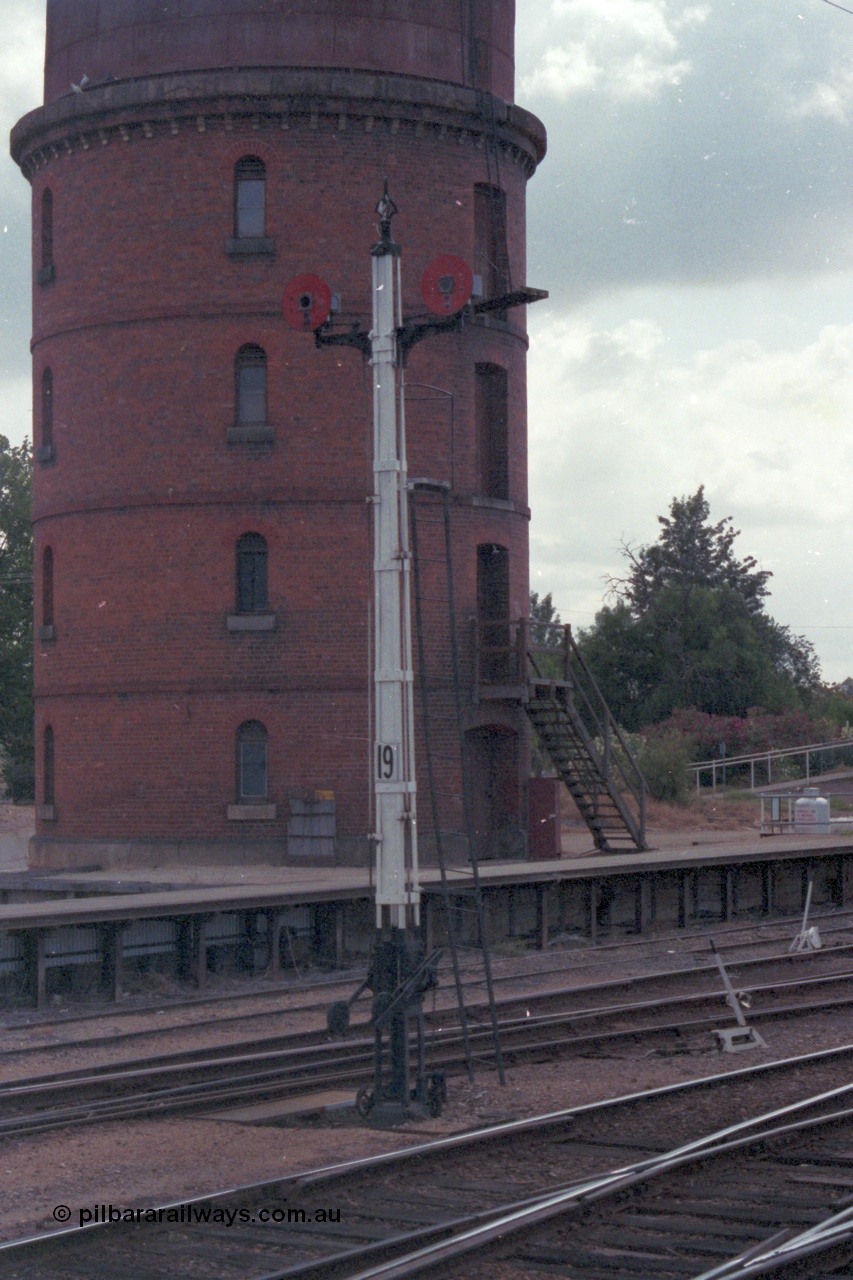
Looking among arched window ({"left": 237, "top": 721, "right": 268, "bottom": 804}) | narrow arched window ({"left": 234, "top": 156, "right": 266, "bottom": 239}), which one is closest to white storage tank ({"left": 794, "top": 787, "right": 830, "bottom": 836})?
arched window ({"left": 237, "top": 721, "right": 268, "bottom": 804})

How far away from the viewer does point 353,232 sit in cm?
2911

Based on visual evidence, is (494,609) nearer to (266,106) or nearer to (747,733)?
(266,106)

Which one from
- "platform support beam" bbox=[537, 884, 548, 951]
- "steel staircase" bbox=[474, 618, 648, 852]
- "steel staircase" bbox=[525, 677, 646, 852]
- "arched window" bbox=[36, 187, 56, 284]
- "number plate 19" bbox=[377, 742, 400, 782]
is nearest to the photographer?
"number plate 19" bbox=[377, 742, 400, 782]

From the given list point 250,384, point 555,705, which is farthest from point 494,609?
point 250,384

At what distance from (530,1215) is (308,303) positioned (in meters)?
6.44

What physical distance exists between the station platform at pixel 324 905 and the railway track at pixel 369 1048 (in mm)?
1390

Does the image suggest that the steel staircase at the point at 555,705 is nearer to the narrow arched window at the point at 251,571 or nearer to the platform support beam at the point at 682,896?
the platform support beam at the point at 682,896

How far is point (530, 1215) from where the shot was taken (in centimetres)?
807

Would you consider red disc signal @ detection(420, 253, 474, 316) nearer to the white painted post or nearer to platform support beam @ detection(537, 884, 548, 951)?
the white painted post

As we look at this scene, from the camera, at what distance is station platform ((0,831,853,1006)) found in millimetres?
18328

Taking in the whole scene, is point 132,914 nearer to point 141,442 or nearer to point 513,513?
point 141,442

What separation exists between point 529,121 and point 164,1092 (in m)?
23.9

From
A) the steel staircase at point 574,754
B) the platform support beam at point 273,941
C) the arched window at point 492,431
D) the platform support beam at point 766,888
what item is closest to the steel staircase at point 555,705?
the steel staircase at point 574,754

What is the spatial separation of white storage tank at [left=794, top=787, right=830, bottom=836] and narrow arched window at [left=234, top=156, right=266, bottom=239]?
1656 centimetres
